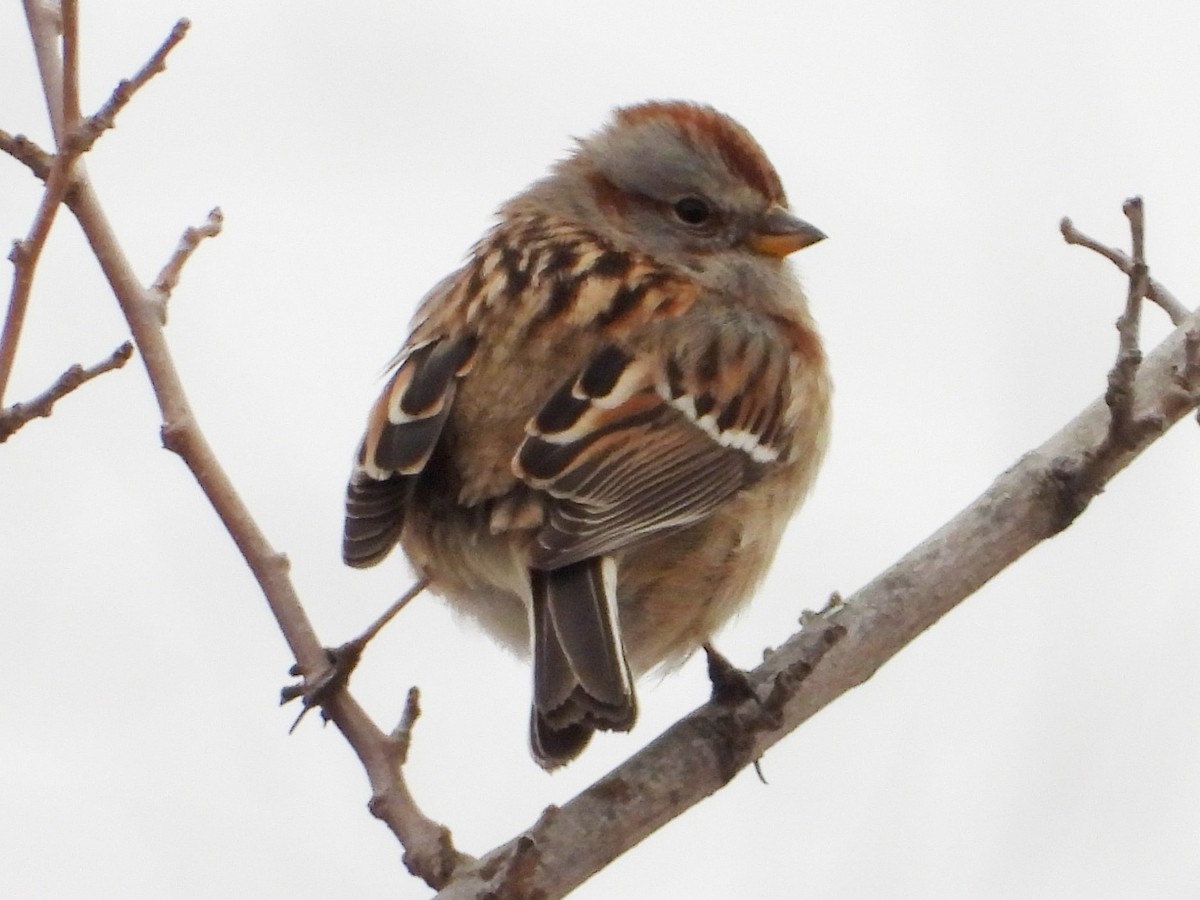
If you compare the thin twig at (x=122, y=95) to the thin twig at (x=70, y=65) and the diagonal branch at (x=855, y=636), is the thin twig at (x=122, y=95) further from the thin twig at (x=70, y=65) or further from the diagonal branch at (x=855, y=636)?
the diagonal branch at (x=855, y=636)

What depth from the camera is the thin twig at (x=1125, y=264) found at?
3402mm

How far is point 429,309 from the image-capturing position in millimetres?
4504

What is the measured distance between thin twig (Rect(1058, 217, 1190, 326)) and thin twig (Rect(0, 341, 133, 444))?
71.2 inches

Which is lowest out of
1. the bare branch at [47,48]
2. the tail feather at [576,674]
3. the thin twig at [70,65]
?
the tail feather at [576,674]

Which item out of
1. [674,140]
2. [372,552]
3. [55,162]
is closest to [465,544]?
[372,552]

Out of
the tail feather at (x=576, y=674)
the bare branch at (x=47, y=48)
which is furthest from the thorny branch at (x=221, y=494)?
the tail feather at (x=576, y=674)

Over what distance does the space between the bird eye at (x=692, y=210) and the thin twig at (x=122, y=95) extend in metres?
2.12

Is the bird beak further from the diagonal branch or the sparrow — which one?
the diagonal branch

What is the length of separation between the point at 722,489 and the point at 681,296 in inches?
25.5

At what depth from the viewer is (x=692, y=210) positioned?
4.79 m

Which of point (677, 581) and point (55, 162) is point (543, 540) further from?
point (55, 162)

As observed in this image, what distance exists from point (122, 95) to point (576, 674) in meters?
1.28

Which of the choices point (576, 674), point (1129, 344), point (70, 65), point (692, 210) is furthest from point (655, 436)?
point (70, 65)

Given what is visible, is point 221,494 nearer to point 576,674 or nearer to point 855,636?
point 576,674
